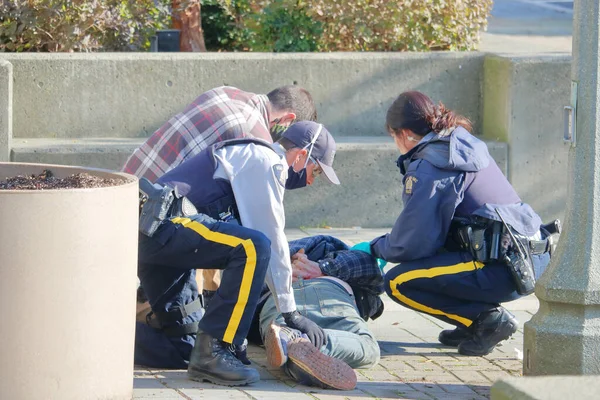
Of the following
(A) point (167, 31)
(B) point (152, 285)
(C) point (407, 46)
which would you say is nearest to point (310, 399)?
(B) point (152, 285)

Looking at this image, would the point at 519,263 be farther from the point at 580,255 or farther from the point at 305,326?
the point at 305,326

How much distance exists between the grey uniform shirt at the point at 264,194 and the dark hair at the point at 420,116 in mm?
869

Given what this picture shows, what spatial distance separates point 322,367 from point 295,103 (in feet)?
5.42

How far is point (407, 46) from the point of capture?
877cm

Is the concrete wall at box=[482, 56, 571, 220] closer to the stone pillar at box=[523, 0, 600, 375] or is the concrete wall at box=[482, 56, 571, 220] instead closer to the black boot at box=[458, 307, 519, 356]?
the black boot at box=[458, 307, 519, 356]

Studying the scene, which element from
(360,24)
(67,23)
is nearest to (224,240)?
(67,23)

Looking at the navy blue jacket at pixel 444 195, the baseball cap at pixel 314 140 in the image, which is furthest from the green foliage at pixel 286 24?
the baseball cap at pixel 314 140

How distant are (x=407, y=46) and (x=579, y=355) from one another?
4.70 meters

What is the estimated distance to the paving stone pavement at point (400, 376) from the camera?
178 inches

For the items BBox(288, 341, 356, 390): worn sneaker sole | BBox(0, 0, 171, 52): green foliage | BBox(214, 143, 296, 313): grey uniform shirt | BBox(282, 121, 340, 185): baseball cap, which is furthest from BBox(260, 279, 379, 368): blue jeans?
BBox(0, 0, 171, 52): green foliage

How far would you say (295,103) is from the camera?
5668mm

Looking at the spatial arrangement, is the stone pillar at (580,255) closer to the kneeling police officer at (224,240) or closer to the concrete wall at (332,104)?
the kneeling police officer at (224,240)

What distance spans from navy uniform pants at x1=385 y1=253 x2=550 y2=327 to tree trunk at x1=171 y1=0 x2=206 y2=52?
4866 millimetres

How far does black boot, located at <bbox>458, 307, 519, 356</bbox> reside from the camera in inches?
205
